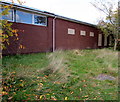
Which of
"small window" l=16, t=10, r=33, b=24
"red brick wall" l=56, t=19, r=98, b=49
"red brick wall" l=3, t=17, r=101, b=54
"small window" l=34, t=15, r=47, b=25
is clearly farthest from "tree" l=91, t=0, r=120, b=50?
"small window" l=16, t=10, r=33, b=24

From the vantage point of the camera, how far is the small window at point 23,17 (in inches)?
305

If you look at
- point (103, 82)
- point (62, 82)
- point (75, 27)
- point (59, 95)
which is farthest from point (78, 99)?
point (75, 27)

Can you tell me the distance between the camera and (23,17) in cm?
812

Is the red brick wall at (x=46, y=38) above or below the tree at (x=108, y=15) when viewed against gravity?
below

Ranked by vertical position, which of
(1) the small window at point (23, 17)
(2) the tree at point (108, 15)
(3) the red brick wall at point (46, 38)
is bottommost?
(3) the red brick wall at point (46, 38)

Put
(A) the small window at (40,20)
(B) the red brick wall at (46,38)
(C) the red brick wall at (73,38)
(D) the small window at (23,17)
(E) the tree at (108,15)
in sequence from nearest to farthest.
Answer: (D) the small window at (23,17), (B) the red brick wall at (46,38), (A) the small window at (40,20), (C) the red brick wall at (73,38), (E) the tree at (108,15)

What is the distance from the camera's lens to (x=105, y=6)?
13227 mm

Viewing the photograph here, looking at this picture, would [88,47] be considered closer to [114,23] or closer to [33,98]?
[114,23]

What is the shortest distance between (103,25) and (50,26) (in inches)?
284

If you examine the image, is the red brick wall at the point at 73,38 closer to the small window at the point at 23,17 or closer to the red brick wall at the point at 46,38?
the red brick wall at the point at 46,38

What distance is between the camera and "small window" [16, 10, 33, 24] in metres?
7.74

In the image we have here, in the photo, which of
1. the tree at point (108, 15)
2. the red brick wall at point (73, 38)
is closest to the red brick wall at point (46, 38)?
the red brick wall at point (73, 38)

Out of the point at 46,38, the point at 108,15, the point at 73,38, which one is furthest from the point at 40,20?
the point at 108,15

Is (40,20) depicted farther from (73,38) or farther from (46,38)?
(73,38)
